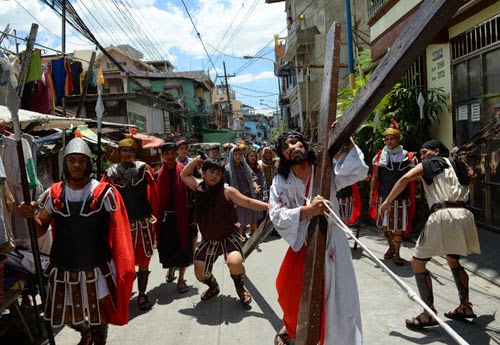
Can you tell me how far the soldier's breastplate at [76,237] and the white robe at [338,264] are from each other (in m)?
1.52

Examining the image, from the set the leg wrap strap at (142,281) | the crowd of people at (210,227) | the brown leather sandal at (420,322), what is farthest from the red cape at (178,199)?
the brown leather sandal at (420,322)

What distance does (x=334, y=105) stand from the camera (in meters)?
2.56

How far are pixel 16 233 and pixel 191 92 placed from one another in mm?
33832

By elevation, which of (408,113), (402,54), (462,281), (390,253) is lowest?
(390,253)

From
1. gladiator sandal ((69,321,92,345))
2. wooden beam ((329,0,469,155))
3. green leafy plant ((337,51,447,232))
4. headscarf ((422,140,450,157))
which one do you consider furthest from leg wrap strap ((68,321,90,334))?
green leafy plant ((337,51,447,232))

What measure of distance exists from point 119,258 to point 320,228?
1692 millimetres

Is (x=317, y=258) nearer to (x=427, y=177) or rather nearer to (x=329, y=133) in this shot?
(x=329, y=133)

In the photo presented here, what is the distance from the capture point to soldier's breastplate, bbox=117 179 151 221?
193 inches

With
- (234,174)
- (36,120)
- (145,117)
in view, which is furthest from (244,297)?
(145,117)

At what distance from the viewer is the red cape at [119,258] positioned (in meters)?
3.15

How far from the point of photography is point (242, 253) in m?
4.55

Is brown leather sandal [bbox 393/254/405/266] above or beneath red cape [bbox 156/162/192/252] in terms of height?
beneath

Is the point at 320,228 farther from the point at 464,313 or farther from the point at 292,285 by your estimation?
the point at 464,313

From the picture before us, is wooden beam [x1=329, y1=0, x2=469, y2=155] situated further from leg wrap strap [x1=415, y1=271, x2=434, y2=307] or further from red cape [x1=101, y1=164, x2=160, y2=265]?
red cape [x1=101, y1=164, x2=160, y2=265]
